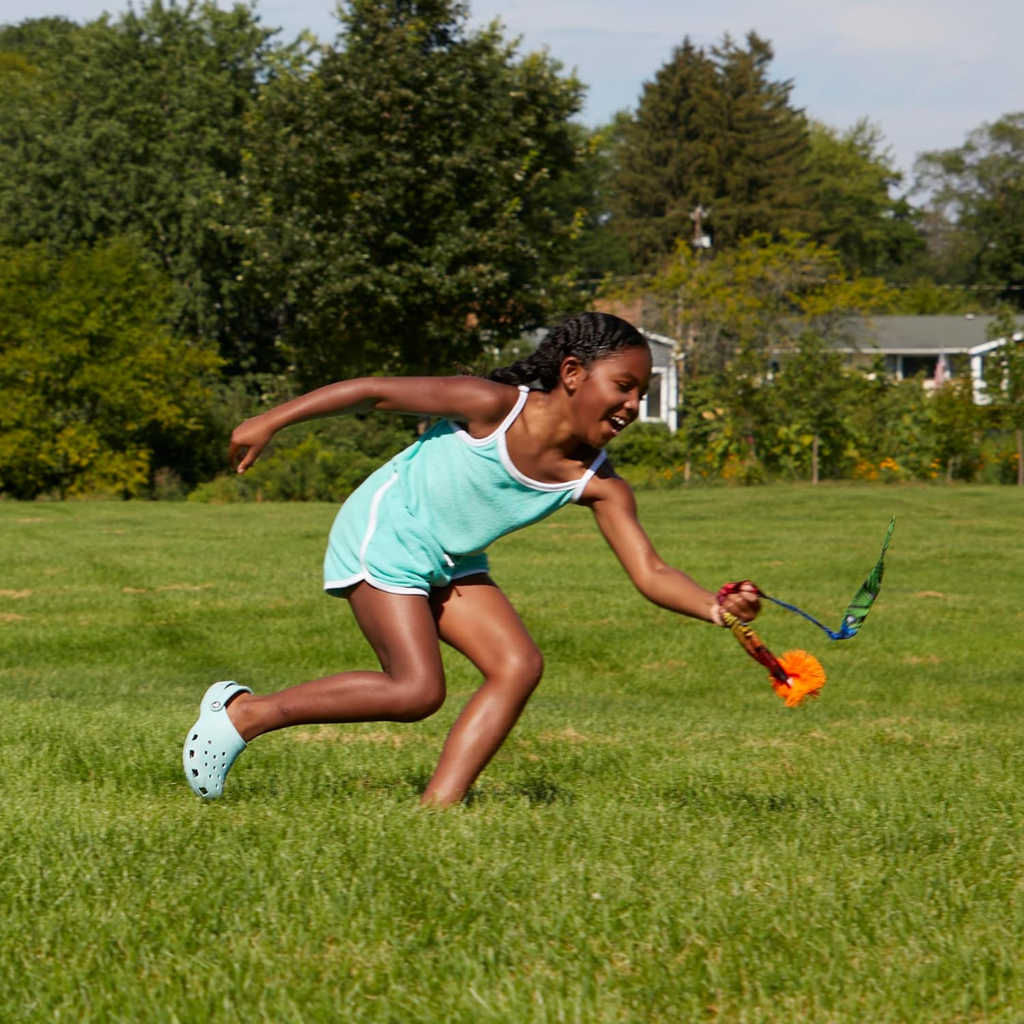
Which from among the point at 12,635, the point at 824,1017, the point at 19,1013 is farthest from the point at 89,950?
the point at 12,635

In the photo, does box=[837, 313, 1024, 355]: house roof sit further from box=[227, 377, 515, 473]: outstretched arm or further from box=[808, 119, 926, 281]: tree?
box=[227, 377, 515, 473]: outstretched arm

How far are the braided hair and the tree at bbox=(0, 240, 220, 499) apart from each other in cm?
2797

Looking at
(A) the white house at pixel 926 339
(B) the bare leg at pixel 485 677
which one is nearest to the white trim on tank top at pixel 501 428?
(B) the bare leg at pixel 485 677

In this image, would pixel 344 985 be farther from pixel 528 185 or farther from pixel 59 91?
pixel 59 91

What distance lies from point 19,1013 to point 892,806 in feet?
10.2

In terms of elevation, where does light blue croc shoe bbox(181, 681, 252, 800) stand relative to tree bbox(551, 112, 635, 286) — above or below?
below

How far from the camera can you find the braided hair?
4.65m

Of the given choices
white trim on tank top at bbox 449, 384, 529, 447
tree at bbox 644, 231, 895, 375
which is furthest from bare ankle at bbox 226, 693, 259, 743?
tree at bbox 644, 231, 895, 375

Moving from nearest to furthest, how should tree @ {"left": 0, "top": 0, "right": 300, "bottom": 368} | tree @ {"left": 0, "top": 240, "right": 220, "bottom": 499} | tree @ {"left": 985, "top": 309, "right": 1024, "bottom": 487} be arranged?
tree @ {"left": 985, "top": 309, "right": 1024, "bottom": 487}, tree @ {"left": 0, "top": 240, "right": 220, "bottom": 499}, tree @ {"left": 0, "top": 0, "right": 300, "bottom": 368}

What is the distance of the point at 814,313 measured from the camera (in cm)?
4366

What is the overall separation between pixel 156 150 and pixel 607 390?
39.1m

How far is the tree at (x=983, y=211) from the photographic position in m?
79.8

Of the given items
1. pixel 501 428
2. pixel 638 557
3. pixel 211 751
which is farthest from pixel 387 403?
pixel 211 751

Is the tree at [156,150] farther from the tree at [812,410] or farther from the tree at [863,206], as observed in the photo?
the tree at [863,206]
